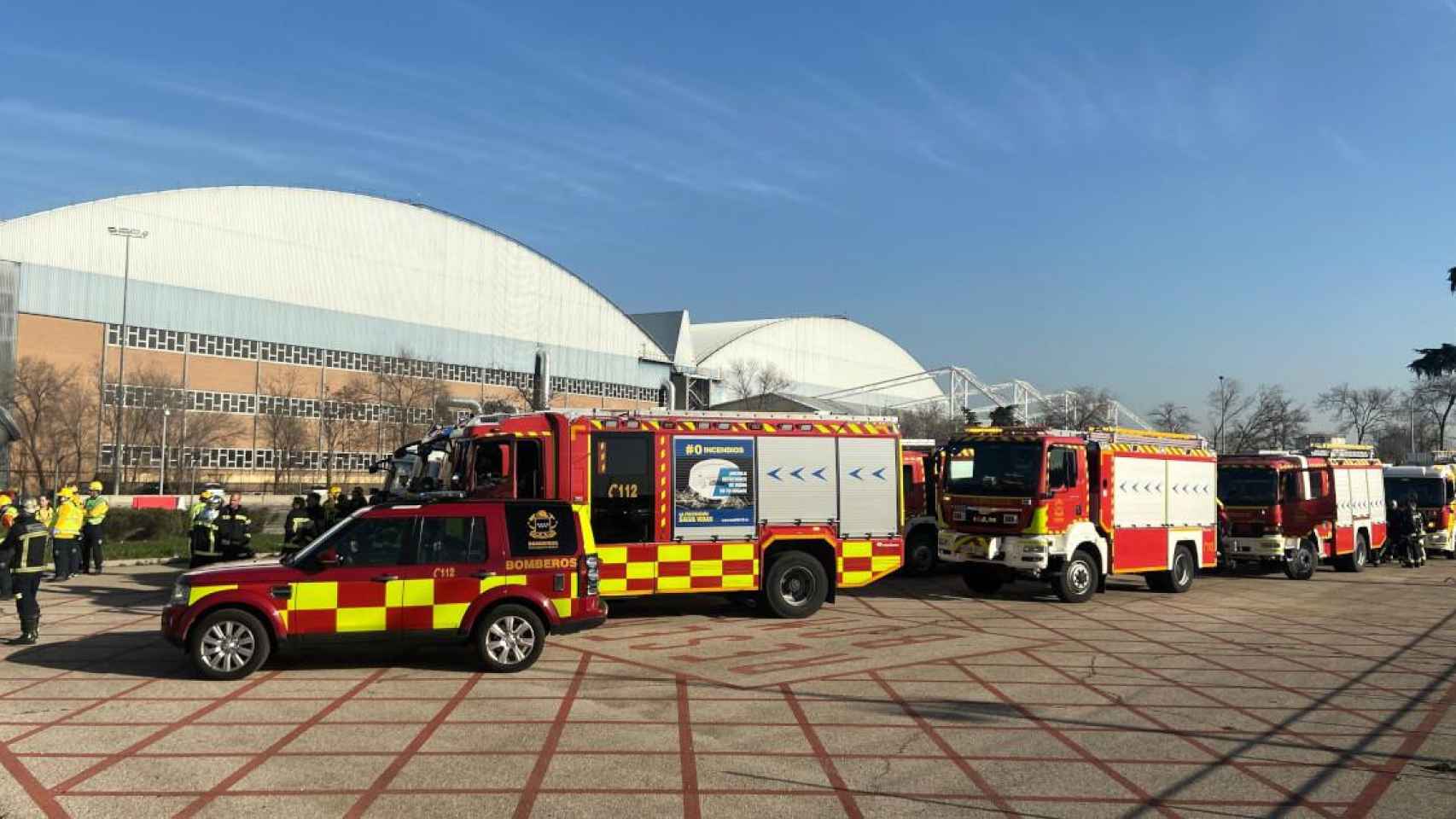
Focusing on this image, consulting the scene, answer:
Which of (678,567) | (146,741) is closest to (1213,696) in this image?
(678,567)

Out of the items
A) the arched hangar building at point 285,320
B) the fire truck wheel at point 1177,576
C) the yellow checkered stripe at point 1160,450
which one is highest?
the arched hangar building at point 285,320

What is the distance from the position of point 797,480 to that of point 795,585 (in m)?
1.44

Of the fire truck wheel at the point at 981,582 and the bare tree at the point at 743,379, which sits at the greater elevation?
the bare tree at the point at 743,379

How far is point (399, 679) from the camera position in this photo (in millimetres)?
9531

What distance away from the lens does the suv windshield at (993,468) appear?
51.3ft

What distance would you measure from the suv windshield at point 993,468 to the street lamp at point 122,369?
39599mm

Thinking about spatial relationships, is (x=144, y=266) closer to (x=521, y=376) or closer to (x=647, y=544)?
(x=521, y=376)

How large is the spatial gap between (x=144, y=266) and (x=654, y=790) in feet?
183

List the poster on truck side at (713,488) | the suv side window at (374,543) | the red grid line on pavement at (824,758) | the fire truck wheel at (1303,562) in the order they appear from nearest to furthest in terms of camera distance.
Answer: the red grid line on pavement at (824,758) < the suv side window at (374,543) < the poster on truck side at (713,488) < the fire truck wheel at (1303,562)

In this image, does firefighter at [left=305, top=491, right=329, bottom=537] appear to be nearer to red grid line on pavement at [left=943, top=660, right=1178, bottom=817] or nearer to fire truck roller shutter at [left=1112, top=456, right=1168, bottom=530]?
red grid line on pavement at [left=943, top=660, right=1178, bottom=817]

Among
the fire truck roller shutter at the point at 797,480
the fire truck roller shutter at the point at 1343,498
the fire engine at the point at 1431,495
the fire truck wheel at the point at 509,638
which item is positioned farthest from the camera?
the fire engine at the point at 1431,495

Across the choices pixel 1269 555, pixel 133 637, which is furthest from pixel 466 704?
pixel 1269 555

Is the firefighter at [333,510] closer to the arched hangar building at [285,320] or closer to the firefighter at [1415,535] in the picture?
the firefighter at [1415,535]

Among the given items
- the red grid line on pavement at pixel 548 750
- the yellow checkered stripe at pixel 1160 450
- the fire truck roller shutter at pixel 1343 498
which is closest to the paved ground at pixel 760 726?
the red grid line on pavement at pixel 548 750
